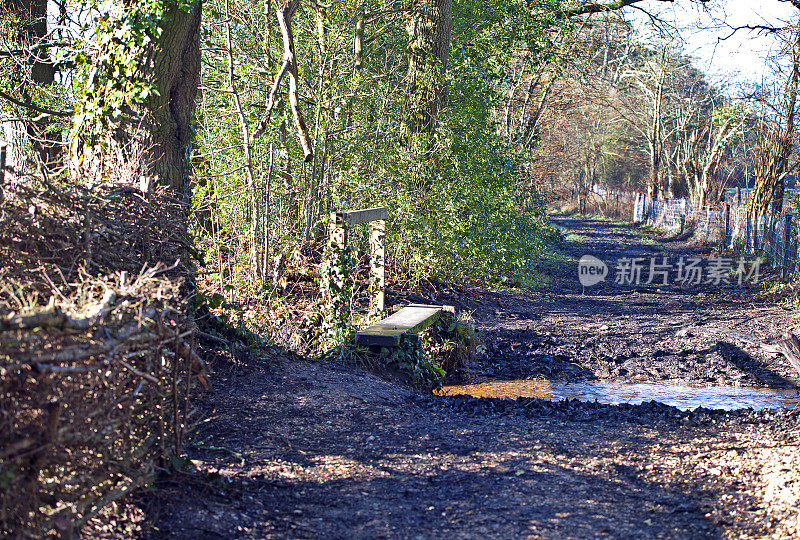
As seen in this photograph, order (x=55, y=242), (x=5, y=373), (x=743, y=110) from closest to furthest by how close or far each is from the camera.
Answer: (x=5, y=373), (x=55, y=242), (x=743, y=110)

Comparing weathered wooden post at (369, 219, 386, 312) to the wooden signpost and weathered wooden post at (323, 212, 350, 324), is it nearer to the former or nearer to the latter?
the wooden signpost

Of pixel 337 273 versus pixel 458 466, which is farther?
pixel 337 273

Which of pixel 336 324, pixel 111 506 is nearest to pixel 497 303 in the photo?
pixel 336 324

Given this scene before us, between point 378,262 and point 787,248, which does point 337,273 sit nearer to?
point 378,262

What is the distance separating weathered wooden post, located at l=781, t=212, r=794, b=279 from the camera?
14945 millimetres

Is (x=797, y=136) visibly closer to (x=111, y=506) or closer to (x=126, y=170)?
(x=126, y=170)

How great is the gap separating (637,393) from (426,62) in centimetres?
720

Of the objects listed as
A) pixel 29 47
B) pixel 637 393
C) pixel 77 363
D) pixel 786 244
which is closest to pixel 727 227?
pixel 786 244

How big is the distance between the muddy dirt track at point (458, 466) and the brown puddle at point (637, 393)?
14.8 inches

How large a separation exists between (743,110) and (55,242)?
91.3ft

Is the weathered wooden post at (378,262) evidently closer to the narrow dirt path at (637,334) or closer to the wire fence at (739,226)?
the narrow dirt path at (637,334)

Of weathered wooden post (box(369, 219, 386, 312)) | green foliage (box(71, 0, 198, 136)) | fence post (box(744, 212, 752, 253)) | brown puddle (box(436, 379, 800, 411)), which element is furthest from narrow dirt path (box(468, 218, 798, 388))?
green foliage (box(71, 0, 198, 136))

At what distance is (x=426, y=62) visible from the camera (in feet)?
41.6

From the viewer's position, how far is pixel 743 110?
26953 millimetres
